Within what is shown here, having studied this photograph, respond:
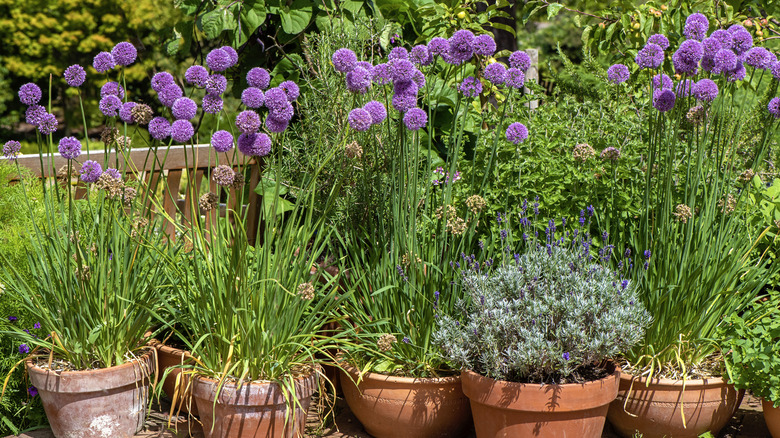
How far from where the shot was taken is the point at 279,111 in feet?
8.17

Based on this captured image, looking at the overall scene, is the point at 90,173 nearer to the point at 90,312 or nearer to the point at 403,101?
the point at 90,312

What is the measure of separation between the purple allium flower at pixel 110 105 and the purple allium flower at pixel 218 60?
45cm

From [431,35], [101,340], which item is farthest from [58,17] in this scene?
[101,340]

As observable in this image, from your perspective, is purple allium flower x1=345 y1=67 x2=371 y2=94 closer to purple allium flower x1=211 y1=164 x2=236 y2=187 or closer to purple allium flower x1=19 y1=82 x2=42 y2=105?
purple allium flower x1=211 y1=164 x2=236 y2=187

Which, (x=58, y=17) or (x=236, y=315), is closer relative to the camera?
(x=236, y=315)

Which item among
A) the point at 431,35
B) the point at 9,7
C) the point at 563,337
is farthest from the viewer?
the point at 9,7

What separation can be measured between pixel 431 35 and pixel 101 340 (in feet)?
8.58

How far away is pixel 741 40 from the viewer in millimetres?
2799

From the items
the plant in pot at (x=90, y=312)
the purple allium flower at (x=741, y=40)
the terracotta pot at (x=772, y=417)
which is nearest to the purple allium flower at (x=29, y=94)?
the plant in pot at (x=90, y=312)

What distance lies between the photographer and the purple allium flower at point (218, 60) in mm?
2562

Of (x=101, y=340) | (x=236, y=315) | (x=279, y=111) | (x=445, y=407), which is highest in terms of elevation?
(x=279, y=111)

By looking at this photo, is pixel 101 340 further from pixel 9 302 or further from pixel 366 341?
pixel 366 341

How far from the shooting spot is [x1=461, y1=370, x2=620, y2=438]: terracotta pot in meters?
2.58

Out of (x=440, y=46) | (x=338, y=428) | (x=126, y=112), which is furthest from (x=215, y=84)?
(x=338, y=428)
